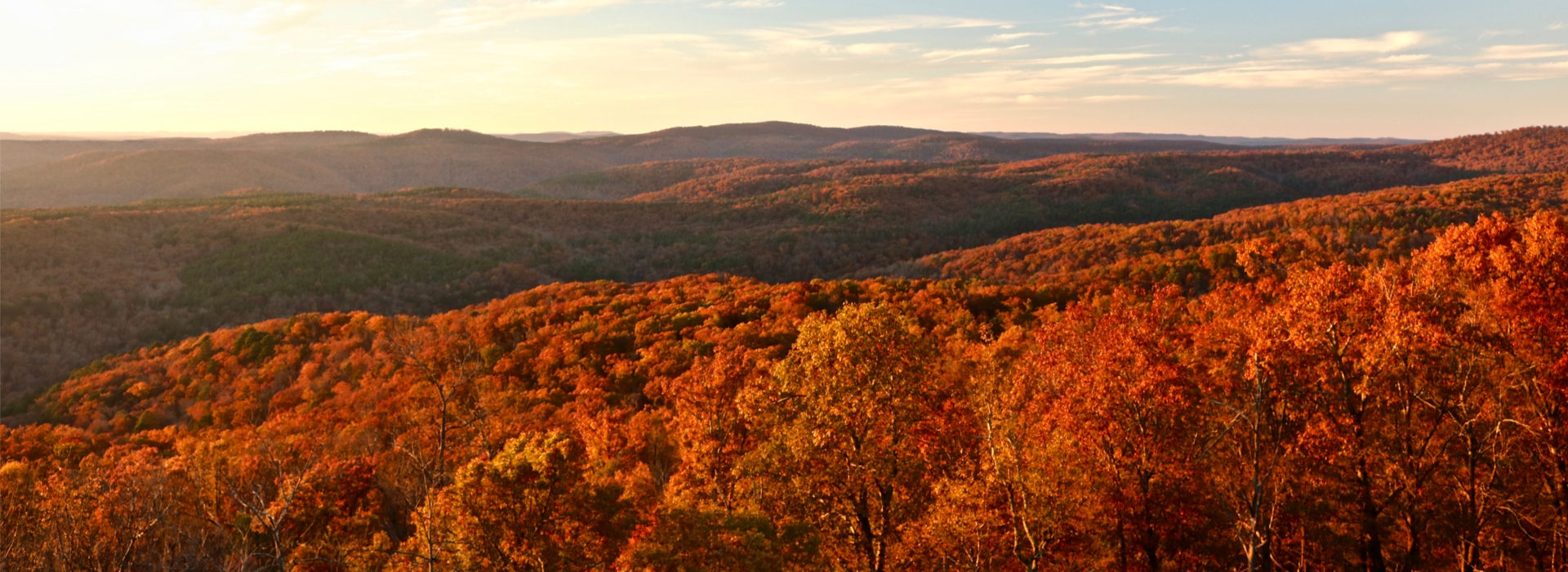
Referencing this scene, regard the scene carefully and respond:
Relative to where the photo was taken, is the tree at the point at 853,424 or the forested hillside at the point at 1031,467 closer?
the forested hillside at the point at 1031,467

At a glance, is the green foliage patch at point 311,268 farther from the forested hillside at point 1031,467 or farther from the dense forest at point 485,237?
the forested hillside at point 1031,467

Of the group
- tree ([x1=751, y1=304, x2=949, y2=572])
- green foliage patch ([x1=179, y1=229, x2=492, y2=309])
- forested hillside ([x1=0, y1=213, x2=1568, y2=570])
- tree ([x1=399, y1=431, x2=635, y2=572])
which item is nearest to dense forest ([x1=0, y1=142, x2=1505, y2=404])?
green foliage patch ([x1=179, y1=229, x2=492, y2=309])

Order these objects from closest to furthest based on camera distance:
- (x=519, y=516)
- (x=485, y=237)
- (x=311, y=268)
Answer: (x=519, y=516) → (x=311, y=268) → (x=485, y=237)

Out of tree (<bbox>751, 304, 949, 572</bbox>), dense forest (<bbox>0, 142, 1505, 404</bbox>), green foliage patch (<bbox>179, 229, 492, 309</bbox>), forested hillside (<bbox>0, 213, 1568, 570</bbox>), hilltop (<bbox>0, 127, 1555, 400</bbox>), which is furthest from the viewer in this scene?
green foliage patch (<bbox>179, 229, 492, 309</bbox>)

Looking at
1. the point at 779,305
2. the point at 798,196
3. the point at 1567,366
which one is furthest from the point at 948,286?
the point at 798,196

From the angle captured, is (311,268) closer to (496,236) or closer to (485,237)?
(485,237)

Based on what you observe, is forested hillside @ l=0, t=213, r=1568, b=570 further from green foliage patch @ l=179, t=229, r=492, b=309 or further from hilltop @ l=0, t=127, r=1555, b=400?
green foliage patch @ l=179, t=229, r=492, b=309

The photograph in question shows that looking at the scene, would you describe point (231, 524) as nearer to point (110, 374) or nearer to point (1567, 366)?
point (1567, 366)

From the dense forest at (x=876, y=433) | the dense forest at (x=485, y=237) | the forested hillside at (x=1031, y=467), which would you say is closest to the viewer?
the forested hillside at (x=1031, y=467)

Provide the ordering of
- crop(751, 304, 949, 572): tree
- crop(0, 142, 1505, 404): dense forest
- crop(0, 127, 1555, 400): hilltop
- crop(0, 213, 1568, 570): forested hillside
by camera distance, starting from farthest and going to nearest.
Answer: crop(0, 127, 1555, 400): hilltop, crop(0, 142, 1505, 404): dense forest, crop(751, 304, 949, 572): tree, crop(0, 213, 1568, 570): forested hillside

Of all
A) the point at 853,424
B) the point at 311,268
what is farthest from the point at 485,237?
the point at 853,424

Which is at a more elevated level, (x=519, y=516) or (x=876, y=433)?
(x=876, y=433)

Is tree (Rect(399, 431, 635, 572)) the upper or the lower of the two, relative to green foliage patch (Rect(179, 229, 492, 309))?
upper

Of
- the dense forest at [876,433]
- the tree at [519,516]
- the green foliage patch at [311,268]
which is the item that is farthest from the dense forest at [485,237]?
the tree at [519,516]
